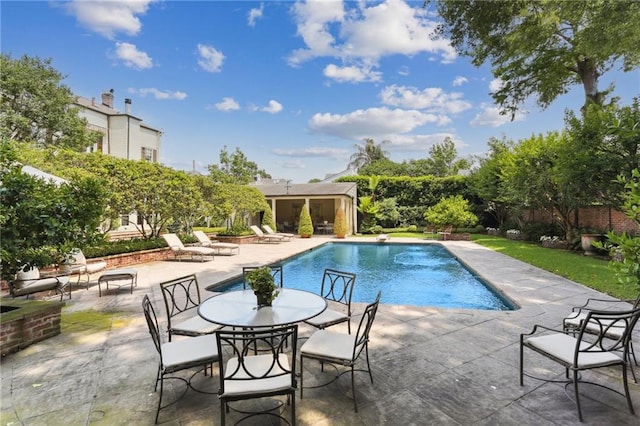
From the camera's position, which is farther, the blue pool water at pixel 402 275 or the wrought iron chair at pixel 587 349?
the blue pool water at pixel 402 275

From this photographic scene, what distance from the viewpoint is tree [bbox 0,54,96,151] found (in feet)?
66.7

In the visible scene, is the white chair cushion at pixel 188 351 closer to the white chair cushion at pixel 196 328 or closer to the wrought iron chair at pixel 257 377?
the wrought iron chair at pixel 257 377

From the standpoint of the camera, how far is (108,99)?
90.0 ft

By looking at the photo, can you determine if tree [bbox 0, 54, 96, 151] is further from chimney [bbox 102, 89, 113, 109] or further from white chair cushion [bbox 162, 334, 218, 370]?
white chair cushion [bbox 162, 334, 218, 370]

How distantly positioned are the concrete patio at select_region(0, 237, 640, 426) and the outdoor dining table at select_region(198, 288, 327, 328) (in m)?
0.69

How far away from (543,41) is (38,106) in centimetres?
2977

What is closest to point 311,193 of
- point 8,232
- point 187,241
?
point 187,241

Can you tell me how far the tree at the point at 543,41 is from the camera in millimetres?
10875

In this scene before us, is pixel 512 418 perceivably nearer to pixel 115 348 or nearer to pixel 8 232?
pixel 115 348

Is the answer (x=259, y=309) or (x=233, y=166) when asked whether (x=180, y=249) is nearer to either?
(x=259, y=309)

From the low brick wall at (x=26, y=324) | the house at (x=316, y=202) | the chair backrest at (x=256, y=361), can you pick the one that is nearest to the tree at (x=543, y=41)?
the house at (x=316, y=202)

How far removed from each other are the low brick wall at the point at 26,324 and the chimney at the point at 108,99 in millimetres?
28152

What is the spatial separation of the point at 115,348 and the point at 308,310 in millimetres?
2813

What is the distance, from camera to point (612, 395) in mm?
3178
